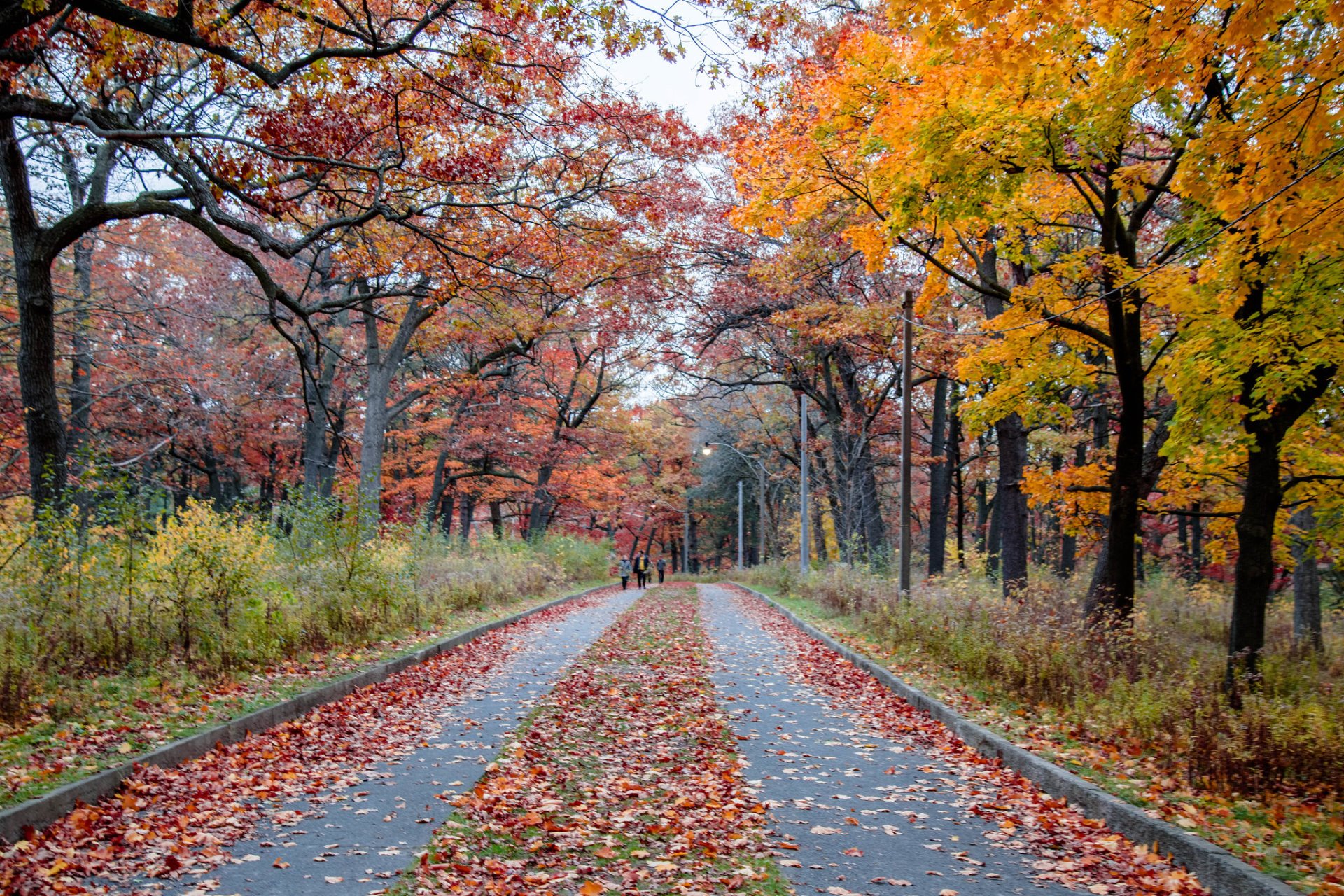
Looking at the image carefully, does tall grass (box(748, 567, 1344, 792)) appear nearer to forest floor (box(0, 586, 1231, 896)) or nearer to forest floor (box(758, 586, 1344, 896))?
forest floor (box(758, 586, 1344, 896))

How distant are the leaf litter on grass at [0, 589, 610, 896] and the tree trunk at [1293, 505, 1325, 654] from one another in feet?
38.6

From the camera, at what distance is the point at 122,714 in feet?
22.3

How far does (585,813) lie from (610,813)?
161 millimetres

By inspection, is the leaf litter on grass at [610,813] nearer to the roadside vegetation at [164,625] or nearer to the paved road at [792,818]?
the paved road at [792,818]

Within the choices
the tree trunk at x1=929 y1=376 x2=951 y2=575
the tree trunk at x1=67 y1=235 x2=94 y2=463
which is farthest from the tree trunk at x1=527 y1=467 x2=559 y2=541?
the tree trunk at x1=67 y1=235 x2=94 y2=463

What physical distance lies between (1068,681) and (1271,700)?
1836 mm

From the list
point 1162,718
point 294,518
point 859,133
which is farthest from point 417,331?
point 1162,718

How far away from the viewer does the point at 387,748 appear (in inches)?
281

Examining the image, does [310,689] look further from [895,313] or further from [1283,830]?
[895,313]

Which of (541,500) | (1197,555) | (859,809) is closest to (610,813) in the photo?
(859,809)

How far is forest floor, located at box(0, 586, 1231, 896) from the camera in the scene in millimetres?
4305

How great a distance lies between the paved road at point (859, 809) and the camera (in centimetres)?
441

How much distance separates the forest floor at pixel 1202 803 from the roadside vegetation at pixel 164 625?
673 centimetres

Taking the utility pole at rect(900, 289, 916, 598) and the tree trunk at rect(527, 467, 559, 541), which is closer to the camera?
the utility pole at rect(900, 289, 916, 598)
